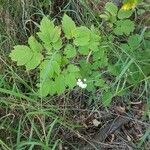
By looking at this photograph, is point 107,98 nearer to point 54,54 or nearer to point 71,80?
point 71,80

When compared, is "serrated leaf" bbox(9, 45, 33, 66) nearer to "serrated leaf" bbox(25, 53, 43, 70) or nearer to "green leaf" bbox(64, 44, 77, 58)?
"serrated leaf" bbox(25, 53, 43, 70)

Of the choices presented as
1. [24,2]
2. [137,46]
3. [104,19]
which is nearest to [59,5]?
[24,2]

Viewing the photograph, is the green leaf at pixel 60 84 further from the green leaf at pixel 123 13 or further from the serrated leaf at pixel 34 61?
the green leaf at pixel 123 13

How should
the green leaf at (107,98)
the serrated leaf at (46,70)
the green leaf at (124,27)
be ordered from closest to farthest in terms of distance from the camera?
the serrated leaf at (46,70) < the green leaf at (107,98) < the green leaf at (124,27)

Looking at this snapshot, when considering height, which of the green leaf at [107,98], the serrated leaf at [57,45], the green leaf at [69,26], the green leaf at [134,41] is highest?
the green leaf at [69,26]

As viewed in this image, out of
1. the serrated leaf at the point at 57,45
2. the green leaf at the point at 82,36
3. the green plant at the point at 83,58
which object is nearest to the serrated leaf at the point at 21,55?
the green plant at the point at 83,58

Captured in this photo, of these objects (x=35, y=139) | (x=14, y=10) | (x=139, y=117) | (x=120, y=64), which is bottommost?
(x=139, y=117)

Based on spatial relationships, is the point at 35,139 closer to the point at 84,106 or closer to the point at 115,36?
the point at 84,106

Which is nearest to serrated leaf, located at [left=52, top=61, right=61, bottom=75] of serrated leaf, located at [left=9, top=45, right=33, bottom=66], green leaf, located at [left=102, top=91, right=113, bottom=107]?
serrated leaf, located at [left=9, top=45, right=33, bottom=66]
